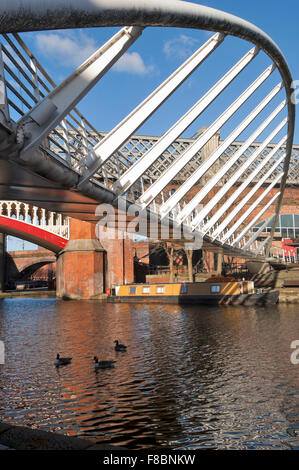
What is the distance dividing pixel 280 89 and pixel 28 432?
23.2 meters

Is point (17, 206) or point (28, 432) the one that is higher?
point (17, 206)

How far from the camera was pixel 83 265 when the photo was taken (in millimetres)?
37500

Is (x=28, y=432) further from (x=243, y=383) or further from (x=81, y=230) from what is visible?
(x=81, y=230)

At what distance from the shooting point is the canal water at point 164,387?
6.52 metres

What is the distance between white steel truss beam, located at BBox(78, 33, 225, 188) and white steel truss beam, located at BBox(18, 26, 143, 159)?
2.08 metres

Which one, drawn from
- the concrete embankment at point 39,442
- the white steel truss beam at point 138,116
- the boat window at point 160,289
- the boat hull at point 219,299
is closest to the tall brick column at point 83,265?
the boat hull at point 219,299

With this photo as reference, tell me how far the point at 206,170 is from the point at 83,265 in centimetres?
2078

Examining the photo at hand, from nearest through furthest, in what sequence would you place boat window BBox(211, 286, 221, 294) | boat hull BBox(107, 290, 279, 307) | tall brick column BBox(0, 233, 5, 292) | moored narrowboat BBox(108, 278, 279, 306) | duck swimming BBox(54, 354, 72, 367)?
duck swimming BBox(54, 354, 72, 367), boat hull BBox(107, 290, 279, 307), moored narrowboat BBox(108, 278, 279, 306), boat window BBox(211, 286, 221, 294), tall brick column BBox(0, 233, 5, 292)

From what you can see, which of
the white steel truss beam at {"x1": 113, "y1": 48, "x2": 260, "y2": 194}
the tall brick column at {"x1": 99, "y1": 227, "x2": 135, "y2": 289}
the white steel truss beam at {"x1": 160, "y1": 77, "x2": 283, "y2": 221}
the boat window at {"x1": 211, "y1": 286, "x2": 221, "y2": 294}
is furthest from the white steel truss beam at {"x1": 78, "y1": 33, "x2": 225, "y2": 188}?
the tall brick column at {"x1": 99, "y1": 227, "x2": 135, "y2": 289}

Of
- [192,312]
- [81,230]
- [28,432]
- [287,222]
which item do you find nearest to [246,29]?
[28,432]

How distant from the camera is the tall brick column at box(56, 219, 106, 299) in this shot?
123 feet

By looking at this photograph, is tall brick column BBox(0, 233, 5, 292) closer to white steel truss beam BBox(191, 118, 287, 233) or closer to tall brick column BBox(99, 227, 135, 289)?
tall brick column BBox(99, 227, 135, 289)

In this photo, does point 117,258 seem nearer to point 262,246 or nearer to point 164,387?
point 262,246
